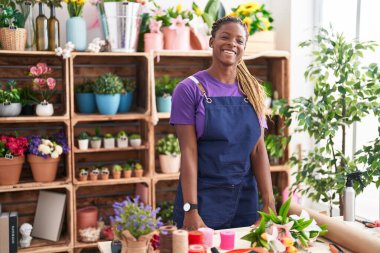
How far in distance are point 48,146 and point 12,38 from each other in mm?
717

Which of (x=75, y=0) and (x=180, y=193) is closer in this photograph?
(x=180, y=193)

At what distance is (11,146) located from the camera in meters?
3.05

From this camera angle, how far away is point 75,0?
3.18m

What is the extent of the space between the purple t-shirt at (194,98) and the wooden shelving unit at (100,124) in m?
1.30

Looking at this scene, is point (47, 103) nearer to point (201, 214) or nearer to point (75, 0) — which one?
point (75, 0)

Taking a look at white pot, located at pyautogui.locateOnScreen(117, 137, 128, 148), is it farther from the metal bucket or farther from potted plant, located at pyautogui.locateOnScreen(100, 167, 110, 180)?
the metal bucket

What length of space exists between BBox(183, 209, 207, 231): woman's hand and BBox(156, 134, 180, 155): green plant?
4.93ft

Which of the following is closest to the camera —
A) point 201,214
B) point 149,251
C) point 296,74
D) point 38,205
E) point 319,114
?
point 149,251

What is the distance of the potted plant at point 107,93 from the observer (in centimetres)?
323

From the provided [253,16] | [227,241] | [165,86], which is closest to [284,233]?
[227,241]

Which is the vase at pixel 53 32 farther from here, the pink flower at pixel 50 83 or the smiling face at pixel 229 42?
the smiling face at pixel 229 42

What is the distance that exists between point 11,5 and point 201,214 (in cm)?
197

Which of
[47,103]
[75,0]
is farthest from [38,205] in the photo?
[75,0]

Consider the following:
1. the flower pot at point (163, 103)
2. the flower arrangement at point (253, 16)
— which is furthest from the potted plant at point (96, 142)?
the flower arrangement at point (253, 16)
